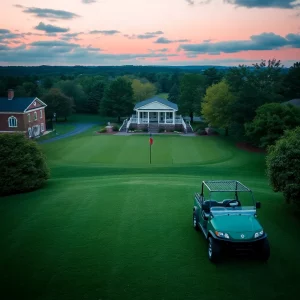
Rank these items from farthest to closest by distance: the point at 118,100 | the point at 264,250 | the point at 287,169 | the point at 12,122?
the point at 118,100, the point at 12,122, the point at 287,169, the point at 264,250

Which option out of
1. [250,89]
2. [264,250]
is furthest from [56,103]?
[264,250]

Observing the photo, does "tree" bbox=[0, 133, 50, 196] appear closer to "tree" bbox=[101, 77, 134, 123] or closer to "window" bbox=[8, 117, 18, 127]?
"window" bbox=[8, 117, 18, 127]

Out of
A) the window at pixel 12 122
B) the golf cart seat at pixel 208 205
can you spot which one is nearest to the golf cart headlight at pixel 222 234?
the golf cart seat at pixel 208 205

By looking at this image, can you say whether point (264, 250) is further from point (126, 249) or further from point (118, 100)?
point (118, 100)

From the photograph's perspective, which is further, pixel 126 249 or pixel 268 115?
pixel 268 115

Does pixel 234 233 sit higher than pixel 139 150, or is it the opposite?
pixel 234 233

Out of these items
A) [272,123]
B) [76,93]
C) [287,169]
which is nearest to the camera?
[287,169]

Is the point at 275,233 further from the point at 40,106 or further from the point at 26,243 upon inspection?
the point at 40,106
